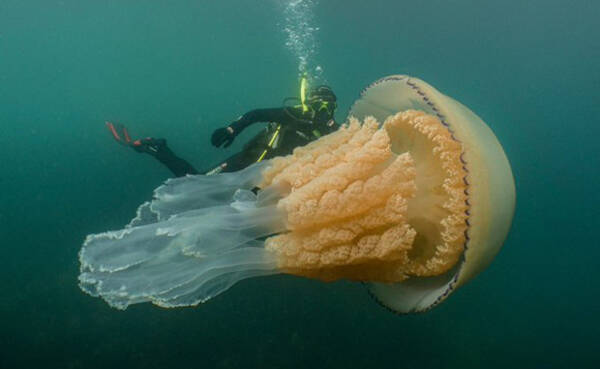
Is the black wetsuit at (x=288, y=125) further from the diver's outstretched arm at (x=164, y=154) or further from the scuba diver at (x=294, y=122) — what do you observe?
the diver's outstretched arm at (x=164, y=154)

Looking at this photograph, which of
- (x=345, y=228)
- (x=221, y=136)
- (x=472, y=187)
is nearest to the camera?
(x=472, y=187)

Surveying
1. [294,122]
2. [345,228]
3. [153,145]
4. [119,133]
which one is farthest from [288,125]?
[119,133]

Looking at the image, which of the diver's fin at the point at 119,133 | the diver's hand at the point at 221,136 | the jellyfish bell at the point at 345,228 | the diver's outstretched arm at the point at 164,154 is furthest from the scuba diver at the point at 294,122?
the diver's fin at the point at 119,133

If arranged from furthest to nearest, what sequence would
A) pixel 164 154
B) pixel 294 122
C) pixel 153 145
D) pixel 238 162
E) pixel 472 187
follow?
pixel 153 145, pixel 164 154, pixel 238 162, pixel 294 122, pixel 472 187

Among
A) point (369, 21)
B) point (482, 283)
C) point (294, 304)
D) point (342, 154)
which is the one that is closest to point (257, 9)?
point (369, 21)

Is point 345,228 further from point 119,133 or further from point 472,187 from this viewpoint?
point 119,133

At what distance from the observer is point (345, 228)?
7.08 ft

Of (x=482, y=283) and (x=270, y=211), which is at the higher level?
(x=270, y=211)

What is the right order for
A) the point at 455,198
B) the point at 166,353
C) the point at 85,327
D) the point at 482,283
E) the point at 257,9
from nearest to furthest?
1. the point at 455,198
2. the point at 166,353
3. the point at 85,327
4. the point at 482,283
5. the point at 257,9

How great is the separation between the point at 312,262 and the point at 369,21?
114 ft

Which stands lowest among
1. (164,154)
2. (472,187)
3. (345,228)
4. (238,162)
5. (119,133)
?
(164,154)

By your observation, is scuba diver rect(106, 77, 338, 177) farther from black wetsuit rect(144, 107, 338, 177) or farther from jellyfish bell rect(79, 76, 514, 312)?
jellyfish bell rect(79, 76, 514, 312)

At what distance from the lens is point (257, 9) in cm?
3225

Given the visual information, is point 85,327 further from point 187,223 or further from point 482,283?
point 482,283
